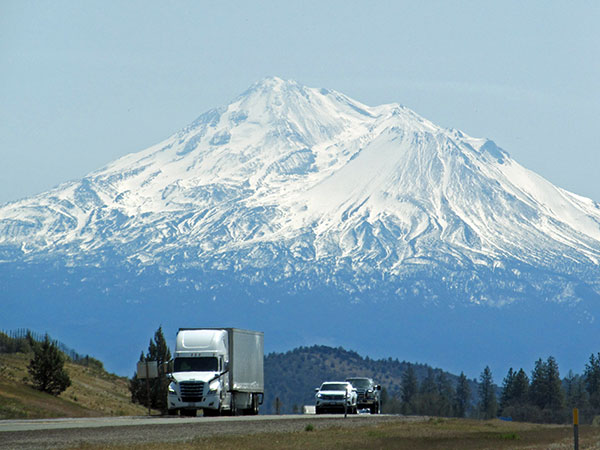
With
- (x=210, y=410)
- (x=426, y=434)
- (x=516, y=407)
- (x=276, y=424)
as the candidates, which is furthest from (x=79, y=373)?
(x=516, y=407)

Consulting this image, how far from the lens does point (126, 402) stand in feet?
271

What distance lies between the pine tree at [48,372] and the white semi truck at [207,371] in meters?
16.7

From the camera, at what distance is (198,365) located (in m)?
54.9

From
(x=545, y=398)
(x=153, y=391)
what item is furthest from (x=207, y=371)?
(x=545, y=398)

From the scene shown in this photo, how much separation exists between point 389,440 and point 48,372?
3603 cm

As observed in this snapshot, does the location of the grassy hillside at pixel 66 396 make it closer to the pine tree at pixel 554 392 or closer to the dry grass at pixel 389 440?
the dry grass at pixel 389 440

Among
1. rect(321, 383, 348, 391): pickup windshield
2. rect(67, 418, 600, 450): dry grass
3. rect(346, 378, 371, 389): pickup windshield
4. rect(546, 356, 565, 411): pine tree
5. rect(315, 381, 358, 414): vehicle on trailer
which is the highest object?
rect(546, 356, 565, 411): pine tree

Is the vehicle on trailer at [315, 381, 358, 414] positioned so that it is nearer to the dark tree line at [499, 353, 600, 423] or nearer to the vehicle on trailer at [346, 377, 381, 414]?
the vehicle on trailer at [346, 377, 381, 414]

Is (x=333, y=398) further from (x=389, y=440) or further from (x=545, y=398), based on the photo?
(x=545, y=398)

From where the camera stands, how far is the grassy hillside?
6134cm

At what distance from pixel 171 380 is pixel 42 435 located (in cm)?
1802

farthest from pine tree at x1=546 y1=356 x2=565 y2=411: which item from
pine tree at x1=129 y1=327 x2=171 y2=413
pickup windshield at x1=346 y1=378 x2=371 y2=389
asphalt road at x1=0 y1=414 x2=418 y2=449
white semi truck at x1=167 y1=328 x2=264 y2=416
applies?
asphalt road at x1=0 y1=414 x2=418 y2=449

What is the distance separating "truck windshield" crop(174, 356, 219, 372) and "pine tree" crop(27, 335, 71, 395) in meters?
18.2

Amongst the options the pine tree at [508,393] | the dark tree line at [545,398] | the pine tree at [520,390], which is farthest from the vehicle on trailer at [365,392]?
the pine tree at [508,393]
